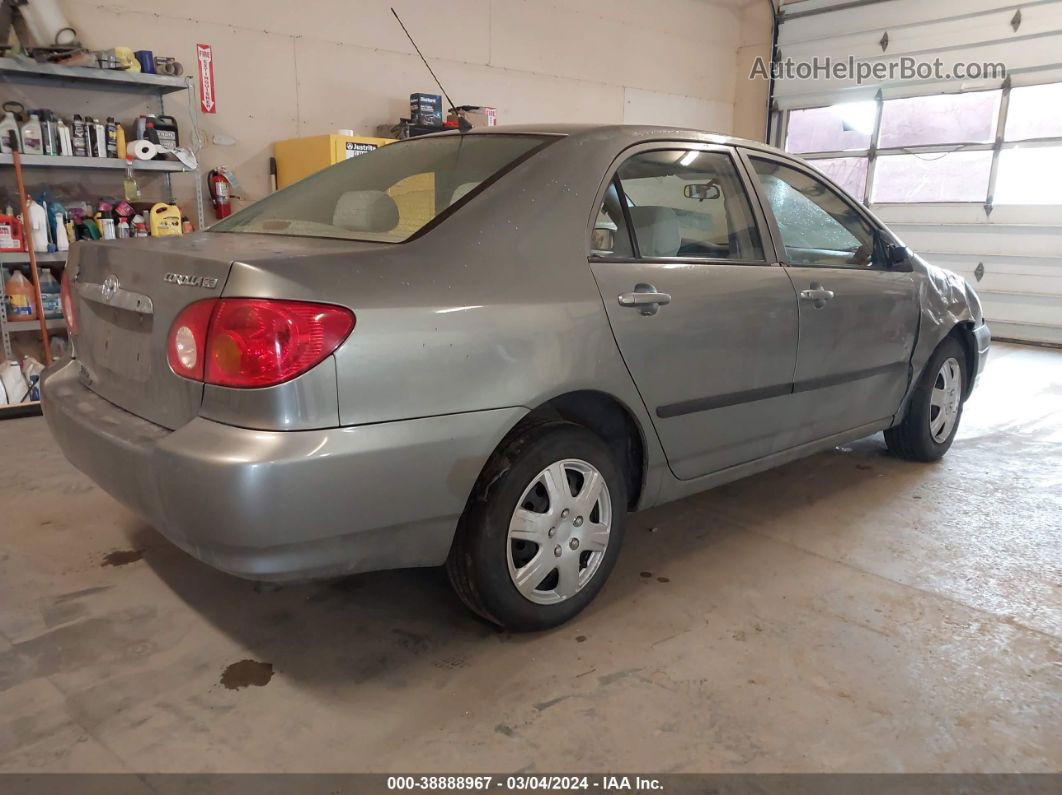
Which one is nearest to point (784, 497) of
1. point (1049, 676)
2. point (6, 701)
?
point (1049, 676)

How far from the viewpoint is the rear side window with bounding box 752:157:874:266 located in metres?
2.73

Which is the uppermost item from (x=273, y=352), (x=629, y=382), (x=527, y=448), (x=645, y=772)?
(x=273, y=352)

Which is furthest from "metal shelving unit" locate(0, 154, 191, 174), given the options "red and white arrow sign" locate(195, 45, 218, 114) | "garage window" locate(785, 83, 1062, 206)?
"garage window" locate(785, 83, 1062, 206)

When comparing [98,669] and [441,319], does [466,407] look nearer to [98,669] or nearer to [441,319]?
[441,319]

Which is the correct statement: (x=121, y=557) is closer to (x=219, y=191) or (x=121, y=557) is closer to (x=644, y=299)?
(x=644, y=299)

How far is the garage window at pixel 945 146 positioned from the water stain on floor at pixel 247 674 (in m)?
8.54

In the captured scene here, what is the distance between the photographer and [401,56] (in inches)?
250

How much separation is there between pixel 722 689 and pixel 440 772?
720mm

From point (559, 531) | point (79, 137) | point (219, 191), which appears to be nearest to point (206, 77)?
point (219, 191)

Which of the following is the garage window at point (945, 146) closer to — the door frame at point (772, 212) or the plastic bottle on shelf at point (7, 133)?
the door frame at point (772, 212)

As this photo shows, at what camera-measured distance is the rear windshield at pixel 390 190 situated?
79.7 inches

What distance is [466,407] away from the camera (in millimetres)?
1738

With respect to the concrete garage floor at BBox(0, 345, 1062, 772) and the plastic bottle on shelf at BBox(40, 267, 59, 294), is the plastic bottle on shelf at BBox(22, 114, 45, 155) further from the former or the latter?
the concrete garage floor at BBox(0, 345, 1062, 772)

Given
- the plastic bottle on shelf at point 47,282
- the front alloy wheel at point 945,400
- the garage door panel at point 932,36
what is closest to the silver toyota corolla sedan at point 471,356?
the front alloy wheel at point 945,400
